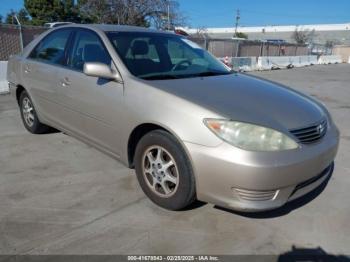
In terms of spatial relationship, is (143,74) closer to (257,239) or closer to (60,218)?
(60,218)

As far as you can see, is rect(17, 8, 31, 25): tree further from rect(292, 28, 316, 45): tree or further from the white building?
rect(292, 28, 316, 45): tree

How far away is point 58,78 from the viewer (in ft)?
13.2

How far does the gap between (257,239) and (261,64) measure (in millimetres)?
18043

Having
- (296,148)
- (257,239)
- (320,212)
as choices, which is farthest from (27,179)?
(320,212)

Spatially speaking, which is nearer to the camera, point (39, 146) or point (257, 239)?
point (257, 239)

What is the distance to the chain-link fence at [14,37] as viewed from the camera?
1114cm

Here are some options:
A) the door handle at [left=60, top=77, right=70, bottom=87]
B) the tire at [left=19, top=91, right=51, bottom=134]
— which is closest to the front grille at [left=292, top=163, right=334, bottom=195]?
the door handle at [left=60, top=77, right=70, bottom=87]

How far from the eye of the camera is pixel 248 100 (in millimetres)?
2988

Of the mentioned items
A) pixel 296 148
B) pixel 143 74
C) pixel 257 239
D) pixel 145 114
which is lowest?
pixel 257 239

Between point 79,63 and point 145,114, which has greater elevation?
point 79,63

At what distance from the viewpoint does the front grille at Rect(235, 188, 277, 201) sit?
2.60 metres

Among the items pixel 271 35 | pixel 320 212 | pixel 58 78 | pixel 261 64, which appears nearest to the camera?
pixel 320 212

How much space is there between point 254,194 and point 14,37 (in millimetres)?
11706

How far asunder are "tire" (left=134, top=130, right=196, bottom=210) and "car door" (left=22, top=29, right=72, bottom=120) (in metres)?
1.62
